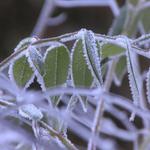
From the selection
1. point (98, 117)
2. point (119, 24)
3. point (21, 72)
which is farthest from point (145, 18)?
point (21, 72)

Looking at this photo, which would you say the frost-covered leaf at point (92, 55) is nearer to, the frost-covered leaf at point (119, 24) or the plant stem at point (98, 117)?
the plant stem at point (98, 117)

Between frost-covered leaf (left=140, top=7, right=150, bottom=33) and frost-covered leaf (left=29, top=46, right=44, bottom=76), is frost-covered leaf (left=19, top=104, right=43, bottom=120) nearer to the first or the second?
frost-covered leaf (left=29, top=46, right=44, bottom=76)

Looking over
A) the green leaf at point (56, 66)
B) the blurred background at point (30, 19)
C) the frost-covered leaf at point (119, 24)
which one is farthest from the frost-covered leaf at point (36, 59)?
the blurred background at point (30, 19)

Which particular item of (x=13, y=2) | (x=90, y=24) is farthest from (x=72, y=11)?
(x=13, y=2)

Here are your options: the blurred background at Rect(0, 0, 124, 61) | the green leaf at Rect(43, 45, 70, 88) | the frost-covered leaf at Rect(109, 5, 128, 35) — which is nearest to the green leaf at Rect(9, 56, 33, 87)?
the green leaf at Rect(43, 45, 70, 88)

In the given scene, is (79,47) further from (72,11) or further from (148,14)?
(72,11)

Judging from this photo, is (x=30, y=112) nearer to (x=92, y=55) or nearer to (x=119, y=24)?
(x=92, y=55)
